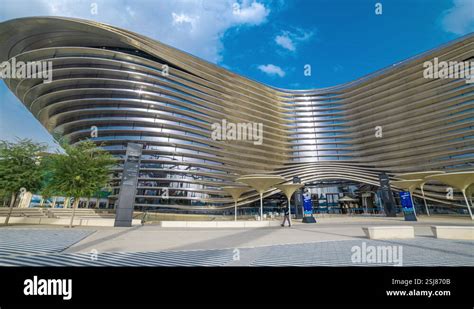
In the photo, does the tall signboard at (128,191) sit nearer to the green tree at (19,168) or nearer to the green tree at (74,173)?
the green tree at (74,173)

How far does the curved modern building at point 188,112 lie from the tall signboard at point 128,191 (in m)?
21.8

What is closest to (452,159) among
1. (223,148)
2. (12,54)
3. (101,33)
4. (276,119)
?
(276,119)

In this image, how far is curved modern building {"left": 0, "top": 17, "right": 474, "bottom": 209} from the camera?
42.9m

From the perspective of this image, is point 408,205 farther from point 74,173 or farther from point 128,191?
point 74,173

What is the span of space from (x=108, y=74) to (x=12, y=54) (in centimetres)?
2292

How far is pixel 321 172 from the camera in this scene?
177 ft

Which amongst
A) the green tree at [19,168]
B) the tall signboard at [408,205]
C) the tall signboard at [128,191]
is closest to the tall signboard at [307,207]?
the tall signboard at [408,205]

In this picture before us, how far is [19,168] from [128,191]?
35.5ft

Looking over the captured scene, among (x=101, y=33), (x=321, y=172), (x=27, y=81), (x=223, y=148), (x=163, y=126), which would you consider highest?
(x=101, y=33)

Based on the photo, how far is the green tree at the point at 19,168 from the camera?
64.0ft
